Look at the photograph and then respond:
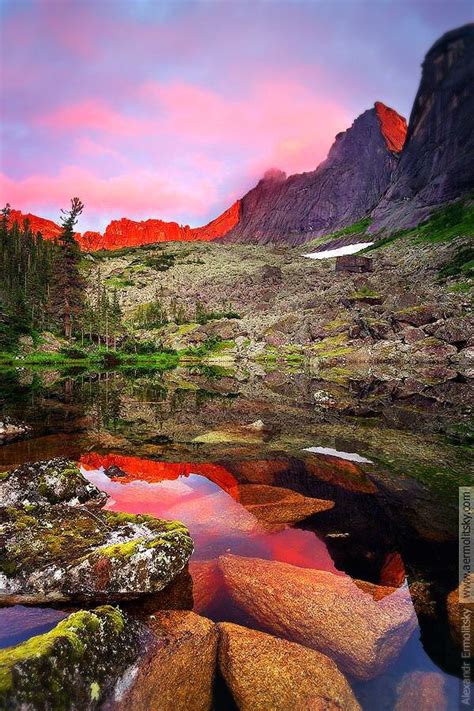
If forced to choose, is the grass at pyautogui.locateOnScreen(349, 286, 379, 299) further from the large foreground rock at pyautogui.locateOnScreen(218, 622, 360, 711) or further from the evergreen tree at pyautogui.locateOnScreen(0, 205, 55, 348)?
the large foreground rock at pyautogui.locateOnScreen(218, 622, 360, 711)

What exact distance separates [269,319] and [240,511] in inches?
3998

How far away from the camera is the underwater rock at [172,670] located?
490cm

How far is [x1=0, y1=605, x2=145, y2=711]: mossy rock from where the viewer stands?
13.9 ft

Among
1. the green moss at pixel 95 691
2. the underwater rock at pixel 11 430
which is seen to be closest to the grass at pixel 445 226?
the underwater rock at pixel 11 430

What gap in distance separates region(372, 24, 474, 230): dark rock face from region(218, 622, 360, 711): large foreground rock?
608 feet

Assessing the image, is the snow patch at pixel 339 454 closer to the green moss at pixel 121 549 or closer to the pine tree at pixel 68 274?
the green moss at pixel 121 549

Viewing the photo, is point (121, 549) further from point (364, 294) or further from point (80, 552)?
point (364, 294)

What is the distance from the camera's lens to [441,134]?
176375 millimetres

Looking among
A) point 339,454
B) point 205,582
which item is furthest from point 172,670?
point 339,454

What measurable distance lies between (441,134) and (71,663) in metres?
219

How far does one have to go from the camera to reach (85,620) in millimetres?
5398

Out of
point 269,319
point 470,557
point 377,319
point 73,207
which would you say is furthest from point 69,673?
point 269,319

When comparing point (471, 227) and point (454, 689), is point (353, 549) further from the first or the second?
point (471, 227)

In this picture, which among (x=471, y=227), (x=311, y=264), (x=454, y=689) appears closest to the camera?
(x=454, y=689)
